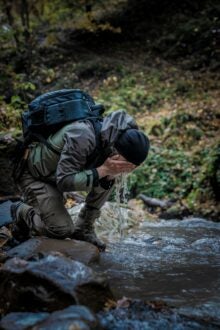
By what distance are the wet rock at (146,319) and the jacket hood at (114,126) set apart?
145cm

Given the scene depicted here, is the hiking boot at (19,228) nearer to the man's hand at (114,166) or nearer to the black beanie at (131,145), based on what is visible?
the man's hand at (114,166)

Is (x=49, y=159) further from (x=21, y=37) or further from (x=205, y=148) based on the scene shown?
(x=21, y=37)

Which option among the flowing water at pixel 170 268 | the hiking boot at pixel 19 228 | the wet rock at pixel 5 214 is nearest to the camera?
the flowing water at pixel 170 268

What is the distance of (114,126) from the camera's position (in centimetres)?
377

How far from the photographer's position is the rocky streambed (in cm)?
275

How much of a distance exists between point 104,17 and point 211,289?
15862mm

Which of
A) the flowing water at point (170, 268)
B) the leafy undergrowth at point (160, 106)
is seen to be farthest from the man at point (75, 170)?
the leafy undergrowth at point (160, 106)

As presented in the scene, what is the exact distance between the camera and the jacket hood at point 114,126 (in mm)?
3762

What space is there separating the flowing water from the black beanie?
43.5 inches

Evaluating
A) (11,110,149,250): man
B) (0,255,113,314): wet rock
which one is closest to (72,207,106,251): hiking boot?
(11,110,149,250): man

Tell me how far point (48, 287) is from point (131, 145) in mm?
1438

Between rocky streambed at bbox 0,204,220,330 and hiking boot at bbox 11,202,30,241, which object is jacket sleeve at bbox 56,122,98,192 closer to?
rocky streambed at bbox 0,204,220,330

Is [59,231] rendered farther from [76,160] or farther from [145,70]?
[145,70]

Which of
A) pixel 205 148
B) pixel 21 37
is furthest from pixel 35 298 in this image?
pixel 21 37
